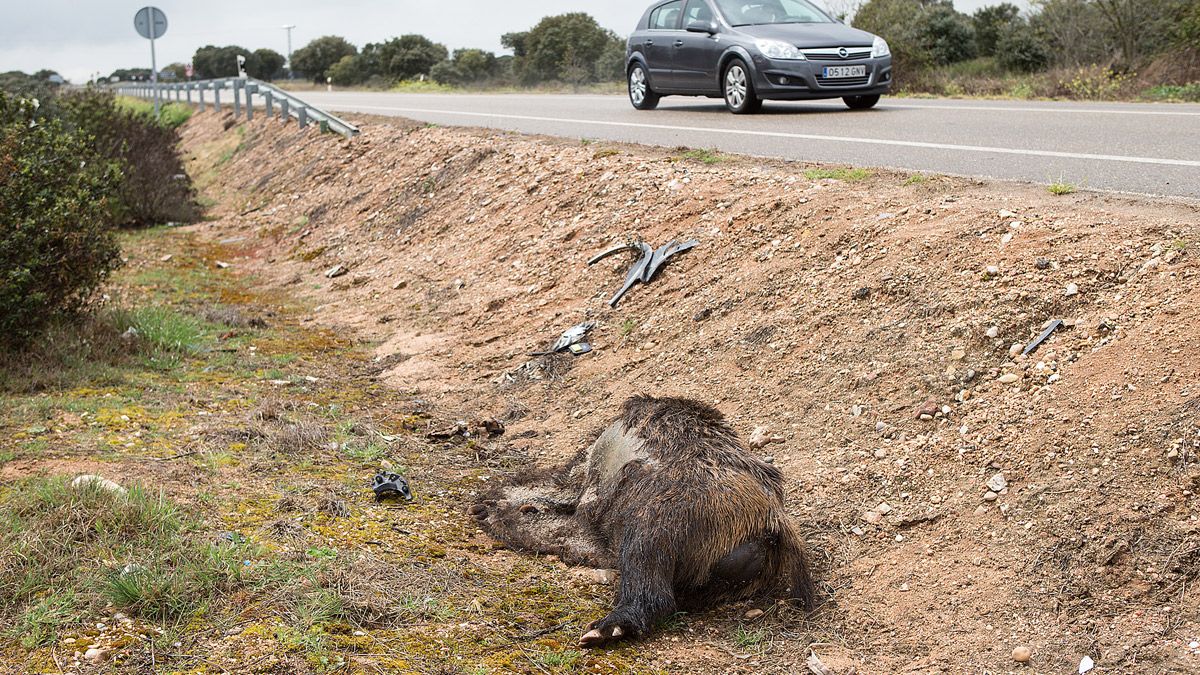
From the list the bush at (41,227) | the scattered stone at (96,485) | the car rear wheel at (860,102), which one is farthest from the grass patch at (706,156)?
the scattered stone at (96,485)

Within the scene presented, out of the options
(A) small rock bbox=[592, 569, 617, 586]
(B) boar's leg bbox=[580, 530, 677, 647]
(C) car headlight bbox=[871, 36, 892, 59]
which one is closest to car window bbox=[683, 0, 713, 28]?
(C) car headlight bbox=[871, 36, 892, 59]

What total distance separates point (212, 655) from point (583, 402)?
3300 millimetres

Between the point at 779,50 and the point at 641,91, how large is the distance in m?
3.97

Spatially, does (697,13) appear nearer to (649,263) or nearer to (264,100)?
(649,263)

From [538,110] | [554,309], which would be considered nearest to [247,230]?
[538,110]

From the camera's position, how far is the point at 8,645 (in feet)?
11.6

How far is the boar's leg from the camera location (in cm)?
377

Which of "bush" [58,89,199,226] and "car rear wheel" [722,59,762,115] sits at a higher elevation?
"car rear wheel" [722,59,762,115]

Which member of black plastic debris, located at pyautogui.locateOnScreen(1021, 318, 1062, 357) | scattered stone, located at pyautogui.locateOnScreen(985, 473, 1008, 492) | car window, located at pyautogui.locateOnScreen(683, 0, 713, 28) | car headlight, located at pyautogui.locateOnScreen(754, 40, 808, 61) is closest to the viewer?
scattered stone, located at pyautogui.locateOnScreen(985, 473, 1008, 492)

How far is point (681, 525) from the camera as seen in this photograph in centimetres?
395

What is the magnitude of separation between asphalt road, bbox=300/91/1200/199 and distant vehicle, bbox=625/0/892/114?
0.33m

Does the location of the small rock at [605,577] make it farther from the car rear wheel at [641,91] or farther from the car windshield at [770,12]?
the car rear wheel at [641,91]

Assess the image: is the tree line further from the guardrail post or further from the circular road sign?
the circular road sign

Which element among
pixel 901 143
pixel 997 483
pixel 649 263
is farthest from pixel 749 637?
pixel 901 143
